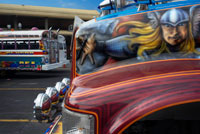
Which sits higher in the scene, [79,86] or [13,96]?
[79,86]

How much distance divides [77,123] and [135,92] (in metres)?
0.54

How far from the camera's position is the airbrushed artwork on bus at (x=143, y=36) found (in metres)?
1.81

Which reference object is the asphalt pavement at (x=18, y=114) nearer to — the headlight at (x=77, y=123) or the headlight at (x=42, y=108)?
the headlight at (x=42, y=108)

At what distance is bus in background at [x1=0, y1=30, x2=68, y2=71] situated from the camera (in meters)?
10.7

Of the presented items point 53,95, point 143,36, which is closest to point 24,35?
point 53,95

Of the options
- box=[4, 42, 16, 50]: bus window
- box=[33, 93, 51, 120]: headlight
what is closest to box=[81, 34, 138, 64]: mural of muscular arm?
box=[33, 93, 51, 120]: headlight

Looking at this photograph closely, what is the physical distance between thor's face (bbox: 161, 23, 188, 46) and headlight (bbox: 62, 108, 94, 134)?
979 millimetres

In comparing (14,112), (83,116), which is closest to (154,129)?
(83,116)

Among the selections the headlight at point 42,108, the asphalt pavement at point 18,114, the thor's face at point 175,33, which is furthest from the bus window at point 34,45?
the thor's face at point 175,33

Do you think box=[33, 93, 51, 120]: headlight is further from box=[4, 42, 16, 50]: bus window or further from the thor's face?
box=[4, 42, 16, 50]: bus window

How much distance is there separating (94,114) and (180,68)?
82 centimetres

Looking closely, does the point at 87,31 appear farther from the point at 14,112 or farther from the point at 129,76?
the point at 14,112

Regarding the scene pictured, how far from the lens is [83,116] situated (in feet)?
5.37

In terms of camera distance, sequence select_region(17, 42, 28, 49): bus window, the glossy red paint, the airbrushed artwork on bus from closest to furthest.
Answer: the glossy red paint
the airbrushed artwork on bus
select_region(17, 42, 28, 49): bus window
